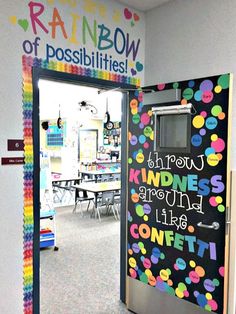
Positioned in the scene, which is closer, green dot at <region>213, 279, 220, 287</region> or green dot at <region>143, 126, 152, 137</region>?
green dot at <region>213, 279, 220, 287</region>

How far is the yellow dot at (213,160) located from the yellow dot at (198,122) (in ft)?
0.82

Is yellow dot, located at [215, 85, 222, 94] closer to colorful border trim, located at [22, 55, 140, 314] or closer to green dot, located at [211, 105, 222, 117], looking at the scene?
green dot, located at [211, 105, 222, 117]

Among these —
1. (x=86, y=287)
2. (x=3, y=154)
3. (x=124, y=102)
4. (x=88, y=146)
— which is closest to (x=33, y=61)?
(x=3, y=154)

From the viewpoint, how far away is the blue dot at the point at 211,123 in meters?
2.13

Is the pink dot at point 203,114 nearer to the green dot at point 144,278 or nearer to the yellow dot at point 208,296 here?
the yellow dot at point 208,296

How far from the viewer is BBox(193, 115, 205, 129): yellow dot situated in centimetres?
221

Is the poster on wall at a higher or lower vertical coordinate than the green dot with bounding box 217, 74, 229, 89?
higher

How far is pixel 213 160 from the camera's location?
2.15 m

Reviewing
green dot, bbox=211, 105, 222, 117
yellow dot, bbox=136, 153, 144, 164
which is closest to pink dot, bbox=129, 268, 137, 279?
yellow dot, bbox=136, 153, 144, 164

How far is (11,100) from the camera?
2.11 m

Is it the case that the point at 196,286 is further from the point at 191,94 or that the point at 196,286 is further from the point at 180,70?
the point at 180,70

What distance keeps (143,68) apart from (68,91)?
154 inches

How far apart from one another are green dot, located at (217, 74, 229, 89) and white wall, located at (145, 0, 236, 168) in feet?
0.53

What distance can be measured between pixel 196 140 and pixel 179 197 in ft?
1.65
